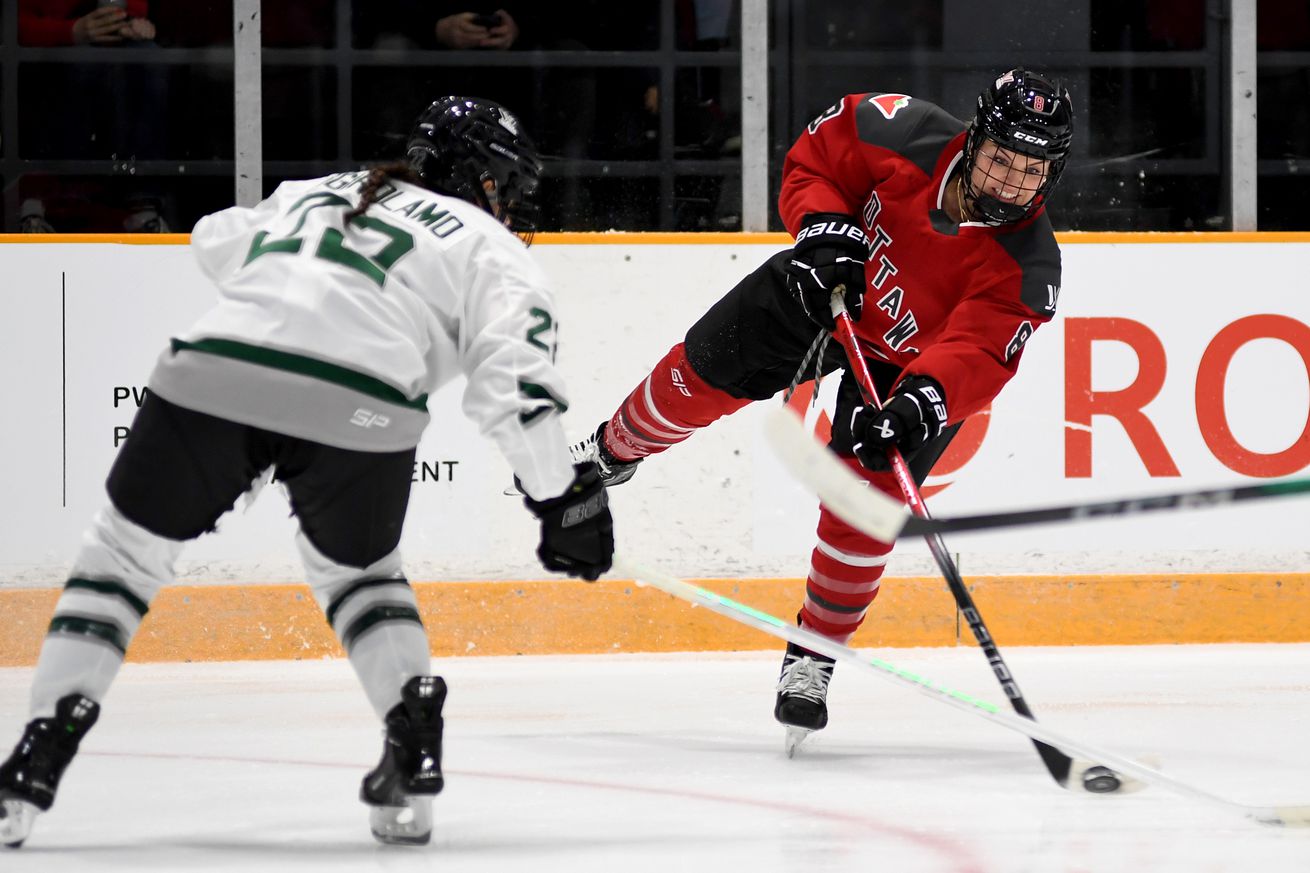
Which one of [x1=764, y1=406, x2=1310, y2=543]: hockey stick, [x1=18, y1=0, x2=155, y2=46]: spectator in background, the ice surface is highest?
[x1=18, y1=0, x2=155, y2=46]: spectator in background

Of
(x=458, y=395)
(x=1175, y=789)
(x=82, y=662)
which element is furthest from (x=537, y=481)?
(x=458, y=395)

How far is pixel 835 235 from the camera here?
9.45ft

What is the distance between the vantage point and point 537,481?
203cm

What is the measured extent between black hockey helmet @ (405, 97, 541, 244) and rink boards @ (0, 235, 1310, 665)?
166 centimetres

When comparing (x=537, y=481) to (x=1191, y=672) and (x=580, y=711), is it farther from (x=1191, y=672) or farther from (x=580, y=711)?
(x=1191, y=672)

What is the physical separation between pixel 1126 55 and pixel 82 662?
3.38 meters

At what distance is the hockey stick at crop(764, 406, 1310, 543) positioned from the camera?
224cm

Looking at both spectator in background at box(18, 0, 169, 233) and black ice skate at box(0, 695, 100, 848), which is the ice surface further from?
spectator in background at box(18, 0, 169, 233)

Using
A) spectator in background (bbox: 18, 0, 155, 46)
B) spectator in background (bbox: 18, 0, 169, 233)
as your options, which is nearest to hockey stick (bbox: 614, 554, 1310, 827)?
spectator in background (bbox: 18, 0, 169, 233)

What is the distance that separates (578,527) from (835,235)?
3.26 feet

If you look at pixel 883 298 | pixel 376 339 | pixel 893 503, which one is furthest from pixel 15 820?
pixel 883 298

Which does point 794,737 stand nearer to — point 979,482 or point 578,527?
point 578,527

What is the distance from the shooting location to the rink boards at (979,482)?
12.9 feet

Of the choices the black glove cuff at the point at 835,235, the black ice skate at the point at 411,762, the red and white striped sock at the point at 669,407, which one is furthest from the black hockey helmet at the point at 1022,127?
the black ice skate at the point at 411,762
